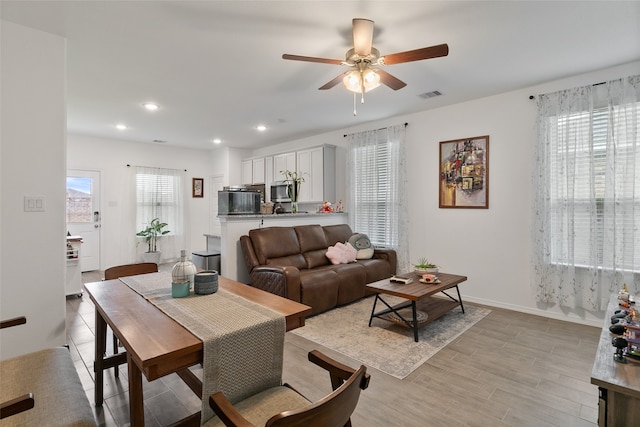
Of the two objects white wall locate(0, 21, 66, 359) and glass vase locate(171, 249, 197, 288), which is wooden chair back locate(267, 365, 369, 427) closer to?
glass vase locate(171, 249, 197, 288)

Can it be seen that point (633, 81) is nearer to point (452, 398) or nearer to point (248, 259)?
point (452, 398)

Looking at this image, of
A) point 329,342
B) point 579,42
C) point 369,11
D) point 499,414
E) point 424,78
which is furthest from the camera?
point 424,78

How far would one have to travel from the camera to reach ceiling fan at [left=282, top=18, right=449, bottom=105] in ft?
7.06

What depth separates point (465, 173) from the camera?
4.13 m

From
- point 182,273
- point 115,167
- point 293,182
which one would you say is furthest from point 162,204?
point 182,273

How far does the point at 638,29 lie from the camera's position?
2416 mm

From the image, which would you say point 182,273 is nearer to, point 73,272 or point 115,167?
point 73,272

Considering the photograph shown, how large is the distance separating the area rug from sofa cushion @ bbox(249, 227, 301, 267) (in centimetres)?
94

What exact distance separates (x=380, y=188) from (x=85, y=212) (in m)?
5.74

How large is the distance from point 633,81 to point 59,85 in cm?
524

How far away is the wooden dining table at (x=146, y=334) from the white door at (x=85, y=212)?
507 centimetres

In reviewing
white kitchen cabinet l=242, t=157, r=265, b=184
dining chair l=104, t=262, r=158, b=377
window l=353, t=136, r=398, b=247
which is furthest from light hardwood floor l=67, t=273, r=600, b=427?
A: white kitchen cabinet l=242, t=157, r=265, b=184

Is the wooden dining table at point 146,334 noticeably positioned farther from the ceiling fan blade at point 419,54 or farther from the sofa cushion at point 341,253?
the sofa cushion at point 341,253

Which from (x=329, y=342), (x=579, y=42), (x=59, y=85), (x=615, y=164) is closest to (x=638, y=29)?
(x=579, y=42)
